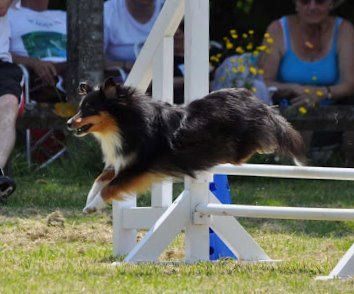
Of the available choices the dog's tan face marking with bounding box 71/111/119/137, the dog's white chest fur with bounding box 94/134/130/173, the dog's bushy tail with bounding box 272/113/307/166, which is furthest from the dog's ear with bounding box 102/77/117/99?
the dog's bushy tail with bounding box 272/113/307/166

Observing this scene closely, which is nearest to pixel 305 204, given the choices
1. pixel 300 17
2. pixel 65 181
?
pixel 65 181

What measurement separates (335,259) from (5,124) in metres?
3.26

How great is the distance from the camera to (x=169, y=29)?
609 centimetres

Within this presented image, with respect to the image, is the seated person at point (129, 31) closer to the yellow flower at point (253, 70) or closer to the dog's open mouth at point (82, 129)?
the yellow flower at point (253, 70)

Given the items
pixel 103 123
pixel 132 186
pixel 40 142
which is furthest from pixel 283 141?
pixel 40 142

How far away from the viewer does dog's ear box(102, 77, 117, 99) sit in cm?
591

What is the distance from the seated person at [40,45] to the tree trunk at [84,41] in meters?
0.40

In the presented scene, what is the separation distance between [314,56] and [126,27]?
191 centimetres

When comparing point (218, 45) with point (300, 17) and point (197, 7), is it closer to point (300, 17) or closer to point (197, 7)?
point (300, 17)

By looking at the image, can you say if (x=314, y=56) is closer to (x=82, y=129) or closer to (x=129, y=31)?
(x=129, y=31)

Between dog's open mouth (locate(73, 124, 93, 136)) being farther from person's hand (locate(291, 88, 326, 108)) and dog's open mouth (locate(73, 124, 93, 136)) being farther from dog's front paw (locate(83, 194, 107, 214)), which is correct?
person's hand (locate(291, 88, 326, 108))

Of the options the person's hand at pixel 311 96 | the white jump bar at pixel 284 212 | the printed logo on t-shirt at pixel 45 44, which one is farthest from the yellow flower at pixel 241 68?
the white jump bar at pixel 284 212

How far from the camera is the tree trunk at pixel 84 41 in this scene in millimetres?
10195

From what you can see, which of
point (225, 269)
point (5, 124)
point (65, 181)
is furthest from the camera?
point (65, 181)
